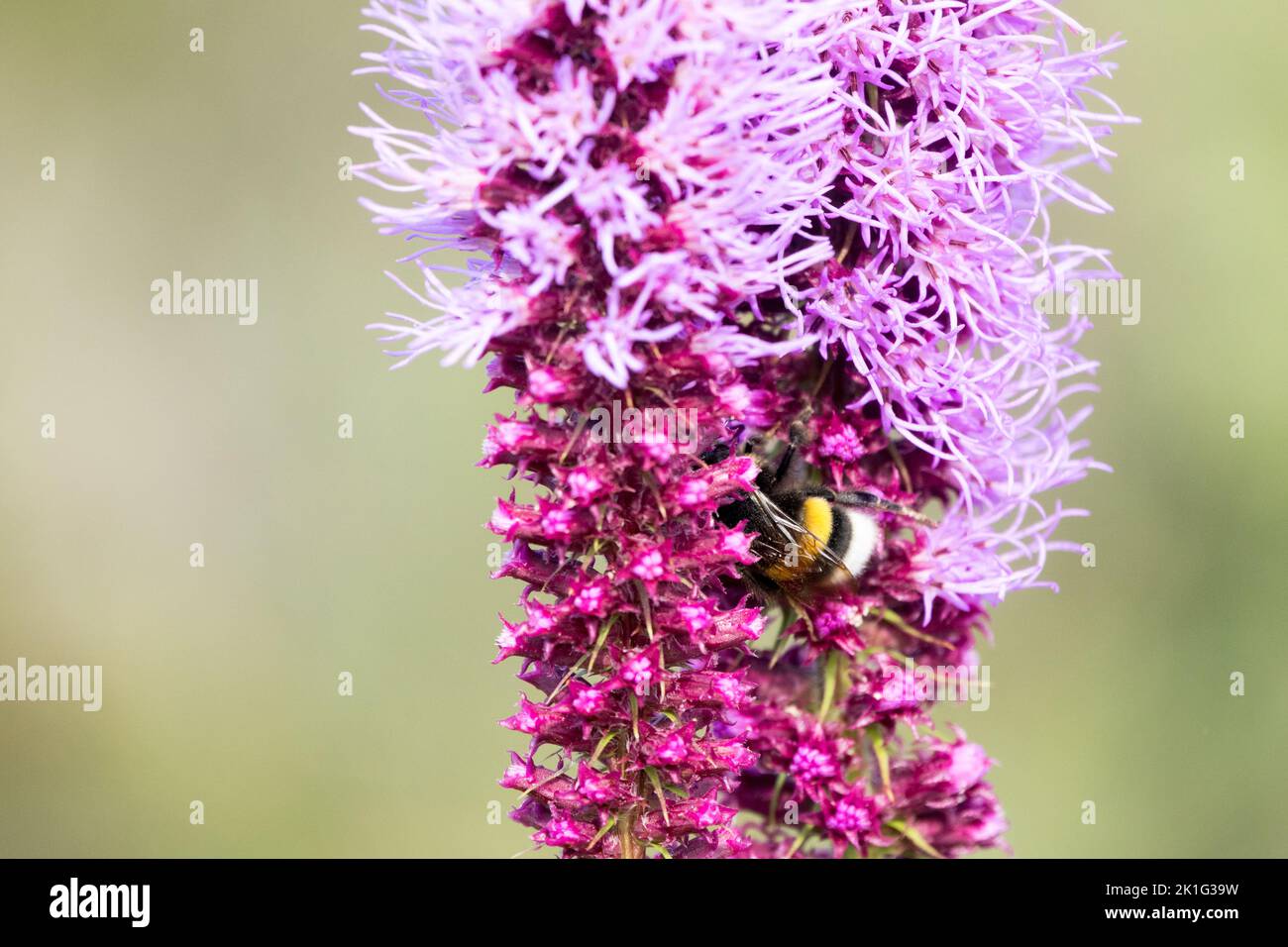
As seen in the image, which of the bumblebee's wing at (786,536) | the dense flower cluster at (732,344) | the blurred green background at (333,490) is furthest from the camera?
the blurred green background at (333,490)

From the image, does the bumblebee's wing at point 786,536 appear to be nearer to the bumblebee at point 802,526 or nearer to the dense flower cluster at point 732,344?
the bumblebee at point 802,526

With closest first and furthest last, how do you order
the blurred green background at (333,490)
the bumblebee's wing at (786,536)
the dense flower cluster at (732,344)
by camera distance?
the dense flower cluster at (732,344), the bumblebee's wing at (786,536), the blurred green background at (333,490)

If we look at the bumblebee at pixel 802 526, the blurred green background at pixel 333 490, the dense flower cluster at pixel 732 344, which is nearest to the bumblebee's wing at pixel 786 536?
the bumblebee at pixel 802 526

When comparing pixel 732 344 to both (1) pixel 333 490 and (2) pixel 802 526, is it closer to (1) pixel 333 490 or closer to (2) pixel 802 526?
(2) pixel 802 526

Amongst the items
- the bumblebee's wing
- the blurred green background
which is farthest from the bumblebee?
the blurred green background

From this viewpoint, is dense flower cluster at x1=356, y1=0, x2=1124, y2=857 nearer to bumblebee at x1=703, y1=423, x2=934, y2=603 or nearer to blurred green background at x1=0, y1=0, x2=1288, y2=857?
bumblebee at x1=703, y1=423, x2=934, y2=603
